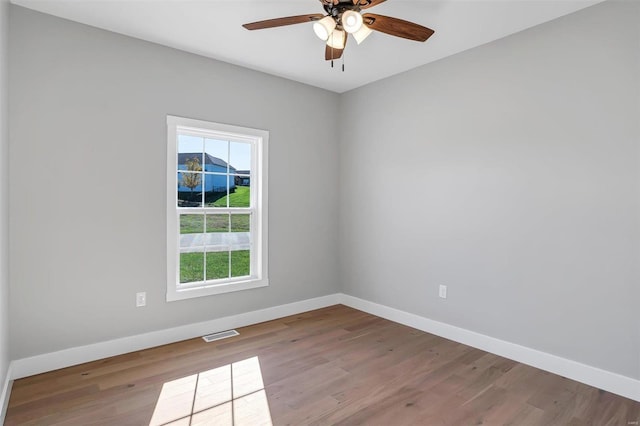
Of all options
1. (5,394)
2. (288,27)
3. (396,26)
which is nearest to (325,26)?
(396,26)

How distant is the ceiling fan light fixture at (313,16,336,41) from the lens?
212 centimetres

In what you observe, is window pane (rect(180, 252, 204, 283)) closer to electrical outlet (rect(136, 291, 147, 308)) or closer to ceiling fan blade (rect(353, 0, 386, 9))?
electrical outlet (rect(136, 291, 147, 308))

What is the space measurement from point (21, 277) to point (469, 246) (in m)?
3.63

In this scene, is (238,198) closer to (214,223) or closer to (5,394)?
(214,223)

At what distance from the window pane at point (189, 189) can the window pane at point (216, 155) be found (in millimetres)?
165

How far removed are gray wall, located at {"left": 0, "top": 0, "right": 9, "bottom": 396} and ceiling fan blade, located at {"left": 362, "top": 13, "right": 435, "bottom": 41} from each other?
2275 mm

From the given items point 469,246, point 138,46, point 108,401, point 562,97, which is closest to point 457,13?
point 562,97

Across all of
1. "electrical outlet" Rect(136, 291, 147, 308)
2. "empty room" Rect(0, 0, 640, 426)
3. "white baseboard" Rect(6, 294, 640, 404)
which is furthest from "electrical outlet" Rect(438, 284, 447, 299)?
"electrical outlet" Rect(136, 291, 147, 308)

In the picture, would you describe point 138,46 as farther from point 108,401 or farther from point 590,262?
point 590,262

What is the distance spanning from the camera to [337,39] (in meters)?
2.31

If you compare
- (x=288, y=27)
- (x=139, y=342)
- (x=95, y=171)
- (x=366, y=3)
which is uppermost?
(x=288, y=27)

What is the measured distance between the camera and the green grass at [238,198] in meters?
3.76

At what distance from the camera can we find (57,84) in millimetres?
2740

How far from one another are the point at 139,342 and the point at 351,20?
302cm
